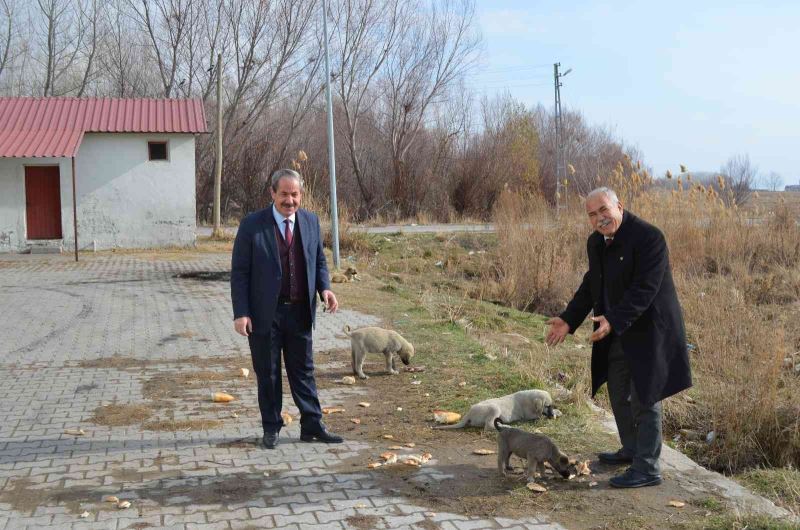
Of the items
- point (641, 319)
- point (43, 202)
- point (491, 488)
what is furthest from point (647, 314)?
point (43, 202)

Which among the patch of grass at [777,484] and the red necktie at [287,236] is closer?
the patch of grass at [777,484]

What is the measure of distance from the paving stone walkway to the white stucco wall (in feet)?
37.5

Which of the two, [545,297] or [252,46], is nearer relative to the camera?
[545,297]

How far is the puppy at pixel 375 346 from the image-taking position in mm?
8938

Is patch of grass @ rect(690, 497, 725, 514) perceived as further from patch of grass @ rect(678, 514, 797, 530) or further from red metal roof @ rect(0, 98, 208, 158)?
red metal roof @ rect(0, 98, 208, 158)

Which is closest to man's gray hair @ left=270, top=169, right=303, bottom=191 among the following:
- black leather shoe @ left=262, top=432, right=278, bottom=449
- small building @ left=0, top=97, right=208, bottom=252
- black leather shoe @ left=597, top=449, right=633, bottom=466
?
black leather shoe @ left=262, top=432, right=278, bottom=449

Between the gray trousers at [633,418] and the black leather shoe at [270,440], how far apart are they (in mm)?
2582

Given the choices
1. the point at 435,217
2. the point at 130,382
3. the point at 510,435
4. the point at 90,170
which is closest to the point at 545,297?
the point at 130,382

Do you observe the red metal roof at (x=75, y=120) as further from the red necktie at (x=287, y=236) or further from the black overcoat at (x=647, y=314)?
the black overcoat at (x=647, y=314)

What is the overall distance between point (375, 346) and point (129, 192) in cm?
1749

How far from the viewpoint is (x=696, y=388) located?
8852 millimetres

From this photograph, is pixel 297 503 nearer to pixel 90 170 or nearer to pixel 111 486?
pixel 111 486

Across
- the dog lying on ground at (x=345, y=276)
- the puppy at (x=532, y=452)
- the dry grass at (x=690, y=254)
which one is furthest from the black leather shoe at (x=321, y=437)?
the dog lying on ground at (x=345, y=276)

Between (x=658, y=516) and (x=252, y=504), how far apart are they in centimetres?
251
